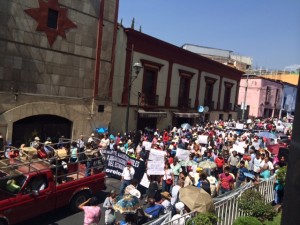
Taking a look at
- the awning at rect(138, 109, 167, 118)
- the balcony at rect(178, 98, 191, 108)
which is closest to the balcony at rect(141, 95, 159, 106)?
the awning at rect(138, 109, 167, 118)

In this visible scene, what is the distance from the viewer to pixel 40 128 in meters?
18.2

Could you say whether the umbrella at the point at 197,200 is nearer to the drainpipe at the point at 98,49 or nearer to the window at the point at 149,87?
the drainpipe at the point at 98,49

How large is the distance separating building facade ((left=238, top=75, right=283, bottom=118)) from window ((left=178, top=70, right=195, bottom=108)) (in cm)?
1874

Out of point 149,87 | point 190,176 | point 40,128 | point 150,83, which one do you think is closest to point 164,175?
point 190,176

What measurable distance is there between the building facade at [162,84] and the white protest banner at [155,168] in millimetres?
7293

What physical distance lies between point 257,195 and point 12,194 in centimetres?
645

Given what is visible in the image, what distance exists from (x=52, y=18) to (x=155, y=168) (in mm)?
10636

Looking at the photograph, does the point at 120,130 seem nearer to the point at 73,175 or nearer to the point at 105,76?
the point at 105,76

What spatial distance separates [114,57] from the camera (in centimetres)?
2173

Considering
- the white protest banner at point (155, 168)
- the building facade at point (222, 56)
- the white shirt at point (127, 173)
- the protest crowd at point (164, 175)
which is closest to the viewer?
the protest crowd at point (164, 175)

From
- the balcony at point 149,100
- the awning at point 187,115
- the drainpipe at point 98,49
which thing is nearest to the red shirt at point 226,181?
the drainpipe at point 98,49

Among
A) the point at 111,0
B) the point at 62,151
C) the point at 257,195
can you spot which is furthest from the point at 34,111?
the point at 257,195

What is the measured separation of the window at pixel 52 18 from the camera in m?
17.8

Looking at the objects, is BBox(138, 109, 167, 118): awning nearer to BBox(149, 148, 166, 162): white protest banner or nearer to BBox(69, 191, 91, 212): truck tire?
BBox(149, 148, 166, 162): white protest banner
